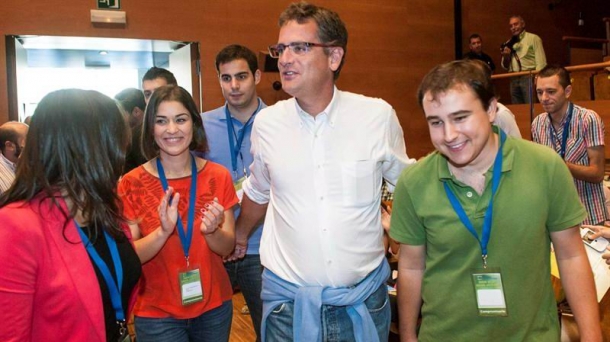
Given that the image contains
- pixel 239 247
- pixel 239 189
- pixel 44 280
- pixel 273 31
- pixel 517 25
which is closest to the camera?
pixel 44 280

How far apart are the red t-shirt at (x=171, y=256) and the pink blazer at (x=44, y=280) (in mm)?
712

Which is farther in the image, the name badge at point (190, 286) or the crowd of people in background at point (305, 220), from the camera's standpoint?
the name badge at point (190, 286)

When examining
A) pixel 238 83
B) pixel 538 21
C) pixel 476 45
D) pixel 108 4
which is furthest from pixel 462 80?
pixel 538 21

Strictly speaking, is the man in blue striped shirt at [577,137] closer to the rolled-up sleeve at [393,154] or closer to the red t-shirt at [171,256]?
the rolled-up sleeve at [393,154]

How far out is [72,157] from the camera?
4.44ft

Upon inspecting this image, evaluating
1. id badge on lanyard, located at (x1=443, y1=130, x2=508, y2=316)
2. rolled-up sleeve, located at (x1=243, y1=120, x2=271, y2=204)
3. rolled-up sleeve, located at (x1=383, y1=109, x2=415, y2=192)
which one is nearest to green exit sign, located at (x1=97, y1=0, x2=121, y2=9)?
rolled-up sleeve, located at (x1=243, y1=120, x2=271, y2=204)

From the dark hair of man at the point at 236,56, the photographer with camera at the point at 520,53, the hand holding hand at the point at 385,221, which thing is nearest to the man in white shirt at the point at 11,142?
the dark hair of man at the point at 236,56

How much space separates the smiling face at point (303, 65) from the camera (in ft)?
6.43

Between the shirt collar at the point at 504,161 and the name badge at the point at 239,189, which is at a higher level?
the shirt collar at the point at 504,161

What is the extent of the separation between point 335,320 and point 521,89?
26.2ft

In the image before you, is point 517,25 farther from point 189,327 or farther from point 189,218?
point 189,327

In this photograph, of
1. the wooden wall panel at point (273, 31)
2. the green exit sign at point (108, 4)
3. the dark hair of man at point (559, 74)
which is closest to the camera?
the dark hair of man at point (559, 74)

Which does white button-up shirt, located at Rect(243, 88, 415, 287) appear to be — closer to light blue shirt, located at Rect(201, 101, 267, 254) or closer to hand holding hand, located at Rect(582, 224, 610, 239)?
light blue shirt, located at Rect(201, 101, 267, 254)

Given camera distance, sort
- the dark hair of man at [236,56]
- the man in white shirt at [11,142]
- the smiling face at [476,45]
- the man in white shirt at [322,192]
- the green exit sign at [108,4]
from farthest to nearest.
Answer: the smiling face at [476,45] < the green exit sign at [108,4] < the man in white shirt at [11,142] < the dark hair of man at [236,56] < the man in white shirt at [322,192]
